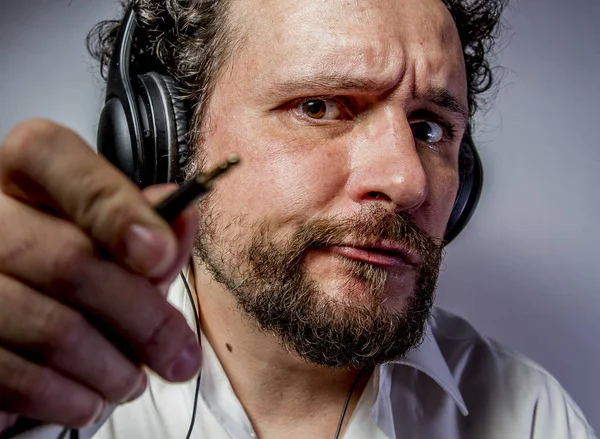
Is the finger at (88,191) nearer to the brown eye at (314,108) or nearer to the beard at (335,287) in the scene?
the beard at (335,287)

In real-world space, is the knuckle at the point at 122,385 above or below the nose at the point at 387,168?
below

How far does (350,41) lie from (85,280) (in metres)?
0.76

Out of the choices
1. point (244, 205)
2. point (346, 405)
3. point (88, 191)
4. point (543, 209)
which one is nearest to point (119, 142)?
point (244, 205)

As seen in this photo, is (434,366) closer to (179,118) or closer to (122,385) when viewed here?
(179,118)

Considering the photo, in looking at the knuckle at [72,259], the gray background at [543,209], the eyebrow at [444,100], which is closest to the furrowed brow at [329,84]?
the eyebrow at [444,100]

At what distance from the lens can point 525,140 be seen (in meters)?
1.88

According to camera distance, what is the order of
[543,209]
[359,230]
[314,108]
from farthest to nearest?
[543,209], [314,108], [359,230]

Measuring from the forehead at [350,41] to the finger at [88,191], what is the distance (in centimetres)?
65

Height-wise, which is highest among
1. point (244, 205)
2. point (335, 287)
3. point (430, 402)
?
point (244, 205)

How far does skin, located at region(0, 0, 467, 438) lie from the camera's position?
52cm

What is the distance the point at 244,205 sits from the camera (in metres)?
1.13

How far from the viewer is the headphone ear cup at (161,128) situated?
43.6 inches

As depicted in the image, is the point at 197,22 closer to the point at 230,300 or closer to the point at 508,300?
the point at 230,300

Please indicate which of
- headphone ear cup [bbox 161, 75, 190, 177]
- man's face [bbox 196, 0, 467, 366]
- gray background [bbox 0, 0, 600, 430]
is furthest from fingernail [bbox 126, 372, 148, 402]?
gray background [bbox 0, 0, 600, 430]
